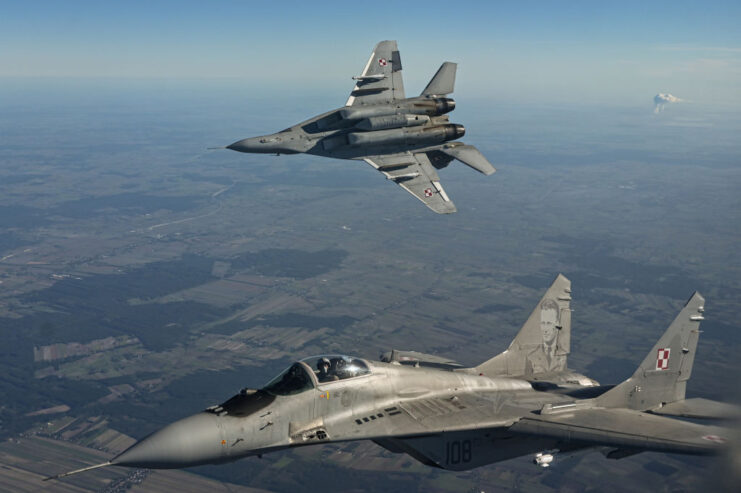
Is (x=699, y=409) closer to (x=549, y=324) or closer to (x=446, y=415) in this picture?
(x=549, y=324)

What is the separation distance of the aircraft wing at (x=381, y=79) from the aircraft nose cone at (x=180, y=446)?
1044 inches

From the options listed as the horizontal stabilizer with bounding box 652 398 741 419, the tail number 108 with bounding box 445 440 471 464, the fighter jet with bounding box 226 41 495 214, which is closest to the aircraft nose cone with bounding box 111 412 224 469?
the tail number 108 with bounding box 445 440 471 464

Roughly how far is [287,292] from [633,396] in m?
153

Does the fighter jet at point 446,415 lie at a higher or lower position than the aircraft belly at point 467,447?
higher

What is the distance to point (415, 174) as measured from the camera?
3550 cm

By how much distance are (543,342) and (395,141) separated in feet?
51.9

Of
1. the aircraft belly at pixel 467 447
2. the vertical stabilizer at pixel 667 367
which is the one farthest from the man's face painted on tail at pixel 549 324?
the aircraft belly at pixel 467 447

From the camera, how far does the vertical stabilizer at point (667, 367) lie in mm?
20891

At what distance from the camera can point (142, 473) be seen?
85.6 metres

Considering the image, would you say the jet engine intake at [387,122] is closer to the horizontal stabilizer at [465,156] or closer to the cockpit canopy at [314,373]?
the horizontal stabilizer at [465,156]

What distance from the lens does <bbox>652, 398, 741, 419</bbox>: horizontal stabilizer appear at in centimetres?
1985

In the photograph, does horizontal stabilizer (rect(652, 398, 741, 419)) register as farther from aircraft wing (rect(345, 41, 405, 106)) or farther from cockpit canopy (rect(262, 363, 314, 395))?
aircraft wing (rect(345, 41, 405, 106))

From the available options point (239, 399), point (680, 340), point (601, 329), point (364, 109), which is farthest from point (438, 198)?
point (601, 329)

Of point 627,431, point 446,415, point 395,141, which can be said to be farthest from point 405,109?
point 627,431
